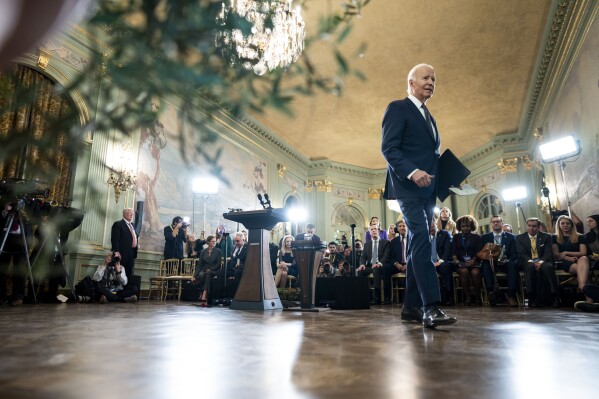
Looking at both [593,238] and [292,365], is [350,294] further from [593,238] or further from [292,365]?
[292,365]

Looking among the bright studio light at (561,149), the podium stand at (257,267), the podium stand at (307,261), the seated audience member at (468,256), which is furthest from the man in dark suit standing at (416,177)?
the bright studio light at (561,149)

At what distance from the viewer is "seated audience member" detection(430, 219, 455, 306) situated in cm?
643

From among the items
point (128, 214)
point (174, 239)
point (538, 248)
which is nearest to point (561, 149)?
point (538, 248)

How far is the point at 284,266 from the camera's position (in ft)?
25.4

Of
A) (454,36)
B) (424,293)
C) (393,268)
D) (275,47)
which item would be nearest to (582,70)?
(454,36)

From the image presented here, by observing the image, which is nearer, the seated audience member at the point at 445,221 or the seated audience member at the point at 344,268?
the seated audience member at the point at 445,221

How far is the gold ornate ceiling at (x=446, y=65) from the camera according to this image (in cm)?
764

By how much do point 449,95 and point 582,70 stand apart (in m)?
3.96

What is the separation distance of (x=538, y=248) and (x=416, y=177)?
4.86 meters

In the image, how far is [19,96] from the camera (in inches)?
27.5

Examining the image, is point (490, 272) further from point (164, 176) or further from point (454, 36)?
point (164, 176)

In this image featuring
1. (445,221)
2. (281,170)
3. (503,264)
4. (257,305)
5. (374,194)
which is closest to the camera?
(257,305)

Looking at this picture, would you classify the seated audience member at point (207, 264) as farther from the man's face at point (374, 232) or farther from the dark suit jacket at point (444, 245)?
the dark suit jacket at point (444, 245)

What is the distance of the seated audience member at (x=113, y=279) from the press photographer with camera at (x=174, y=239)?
176 centimetres
